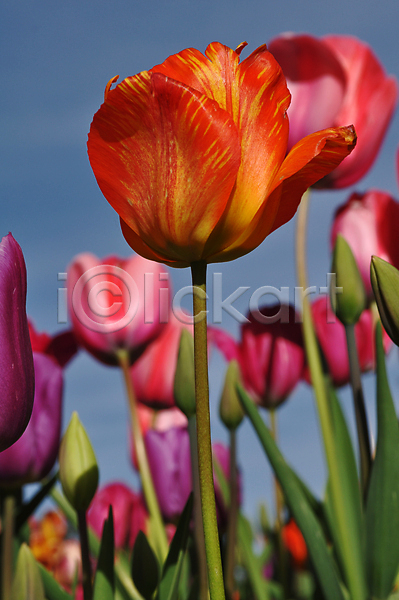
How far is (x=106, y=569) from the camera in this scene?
0.55 metres

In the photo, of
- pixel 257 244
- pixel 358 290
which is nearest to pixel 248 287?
pixel 358 290

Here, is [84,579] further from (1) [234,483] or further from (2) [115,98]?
(2) [115,98]

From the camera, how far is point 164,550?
804mm

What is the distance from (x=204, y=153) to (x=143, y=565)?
44 centimetres

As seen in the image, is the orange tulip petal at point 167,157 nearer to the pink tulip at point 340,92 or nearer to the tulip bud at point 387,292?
the tulip bud at point 387,292

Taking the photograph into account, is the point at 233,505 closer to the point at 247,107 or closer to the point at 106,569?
the point at 106,569

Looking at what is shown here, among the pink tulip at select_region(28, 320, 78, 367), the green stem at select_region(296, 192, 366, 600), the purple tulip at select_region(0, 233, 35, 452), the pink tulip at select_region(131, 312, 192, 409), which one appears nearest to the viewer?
the purple tulip at select_region(0, 233, 35, 452)

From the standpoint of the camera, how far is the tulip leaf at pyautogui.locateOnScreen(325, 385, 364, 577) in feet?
2.24

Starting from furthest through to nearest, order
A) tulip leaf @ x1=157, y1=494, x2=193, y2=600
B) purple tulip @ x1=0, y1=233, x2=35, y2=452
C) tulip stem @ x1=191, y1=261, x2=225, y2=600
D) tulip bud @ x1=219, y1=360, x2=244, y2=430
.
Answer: tulip bud @ x1=219, y1=360, x2=244, y2=430 < tulip leaf @ x1=157, y1=494, x2=193, y2=600 < purple tulip @ x1=0, y1=233, x2=35, y2=452 < tulip stem @ x1=191, y1=261, x2=225, y2=600

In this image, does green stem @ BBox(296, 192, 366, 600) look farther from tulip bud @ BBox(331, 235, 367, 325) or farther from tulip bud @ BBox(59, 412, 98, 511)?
tulip bud @ BBox(59, 412, 98, 511)

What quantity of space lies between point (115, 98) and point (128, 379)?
0.66m

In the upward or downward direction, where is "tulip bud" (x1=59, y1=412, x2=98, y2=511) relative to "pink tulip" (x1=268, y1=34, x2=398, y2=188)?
downward

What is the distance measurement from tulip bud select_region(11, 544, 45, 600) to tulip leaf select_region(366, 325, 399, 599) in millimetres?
322

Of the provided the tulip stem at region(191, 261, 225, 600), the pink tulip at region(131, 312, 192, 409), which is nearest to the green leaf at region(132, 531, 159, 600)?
the tulip stem at region(191, 261, 225, 600)
